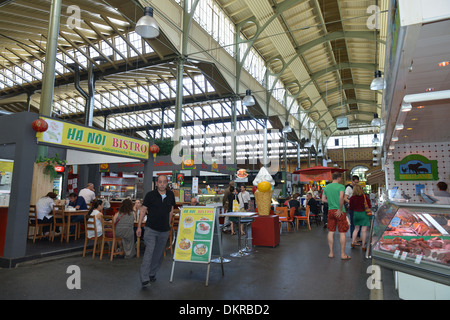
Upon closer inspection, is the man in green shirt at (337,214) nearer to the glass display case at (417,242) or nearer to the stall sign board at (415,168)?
the glass display case at (417,242)

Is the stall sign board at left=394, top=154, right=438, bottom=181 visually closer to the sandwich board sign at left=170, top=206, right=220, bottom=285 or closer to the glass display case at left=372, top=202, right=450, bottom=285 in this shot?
the glass display case at left=372, top=202, right=450, bottom=285

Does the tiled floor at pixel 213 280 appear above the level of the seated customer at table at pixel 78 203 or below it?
below

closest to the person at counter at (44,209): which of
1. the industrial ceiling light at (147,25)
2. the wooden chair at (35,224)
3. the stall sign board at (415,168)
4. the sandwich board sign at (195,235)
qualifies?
the wooden chair at (35,224)

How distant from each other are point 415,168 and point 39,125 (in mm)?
9778

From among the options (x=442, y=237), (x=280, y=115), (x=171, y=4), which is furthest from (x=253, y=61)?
(x=442, y=237)

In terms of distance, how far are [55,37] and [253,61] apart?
42.7ft

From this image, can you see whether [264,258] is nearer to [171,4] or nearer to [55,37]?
[55,37]

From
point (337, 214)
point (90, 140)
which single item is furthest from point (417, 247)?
point (90, 140)

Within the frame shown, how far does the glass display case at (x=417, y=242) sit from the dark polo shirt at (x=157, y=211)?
2.81 m

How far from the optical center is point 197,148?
112 feet

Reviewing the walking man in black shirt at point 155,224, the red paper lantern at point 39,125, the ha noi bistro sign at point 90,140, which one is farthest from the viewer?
the ha noi bistro sign at point 90,140

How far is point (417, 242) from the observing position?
3465mm

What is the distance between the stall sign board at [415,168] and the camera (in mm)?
8398
